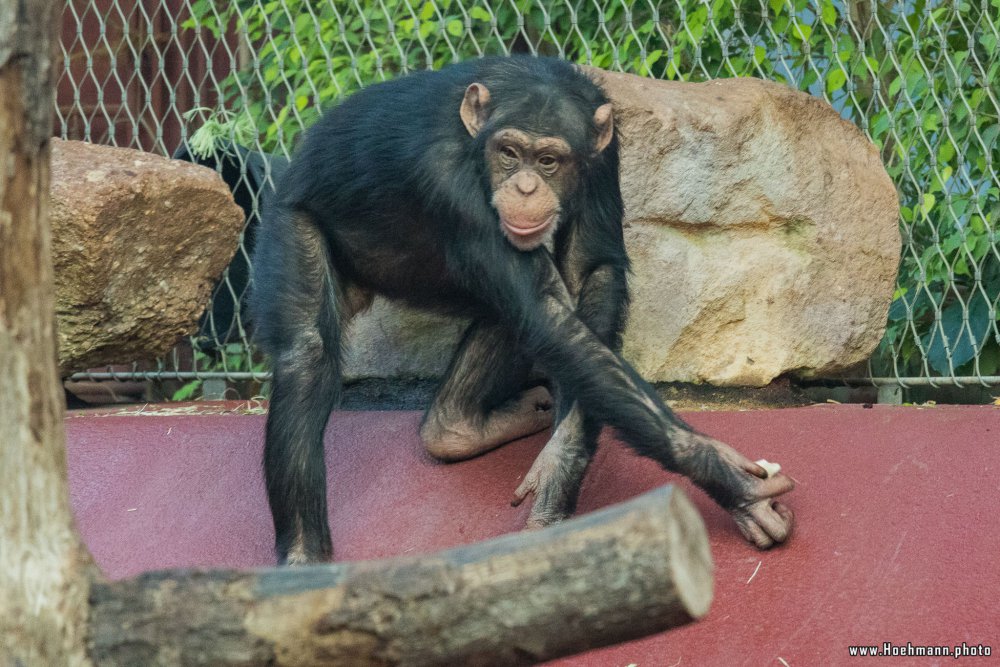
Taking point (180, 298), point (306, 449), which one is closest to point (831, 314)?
point (306, 449)

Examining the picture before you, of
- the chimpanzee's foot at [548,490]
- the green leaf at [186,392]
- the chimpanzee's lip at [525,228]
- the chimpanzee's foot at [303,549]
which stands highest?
the chimpanzee's lip at [525,228]

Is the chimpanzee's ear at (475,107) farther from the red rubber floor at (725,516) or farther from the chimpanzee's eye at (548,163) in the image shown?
the red rubber floor at (725,516)

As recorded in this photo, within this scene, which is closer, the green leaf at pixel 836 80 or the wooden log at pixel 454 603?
the wooden log at pixel 454 603

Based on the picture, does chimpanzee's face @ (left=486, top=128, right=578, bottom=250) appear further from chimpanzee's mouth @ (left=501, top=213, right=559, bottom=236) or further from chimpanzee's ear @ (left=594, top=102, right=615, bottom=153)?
chimpanzee's ear @ (left=594, top=102, right=615, bottom=153)

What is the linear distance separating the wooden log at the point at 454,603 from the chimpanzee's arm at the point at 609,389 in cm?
167

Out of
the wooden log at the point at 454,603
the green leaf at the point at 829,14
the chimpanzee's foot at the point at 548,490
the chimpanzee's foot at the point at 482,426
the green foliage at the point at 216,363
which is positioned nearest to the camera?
the wooden log at the point at 454,603

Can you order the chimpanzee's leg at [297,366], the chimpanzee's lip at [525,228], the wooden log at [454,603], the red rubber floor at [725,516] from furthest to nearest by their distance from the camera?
the chimpanzee's leg at [297,366] → the chimpanzee's lip at [525,228] → the red rubber floor at [725,516] → the wooden log at [454,603]

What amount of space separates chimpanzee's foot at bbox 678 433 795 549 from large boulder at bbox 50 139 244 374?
213 cm

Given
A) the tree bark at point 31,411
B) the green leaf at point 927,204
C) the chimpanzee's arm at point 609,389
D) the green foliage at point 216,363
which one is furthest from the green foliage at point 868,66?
the tree bark at point 31,411

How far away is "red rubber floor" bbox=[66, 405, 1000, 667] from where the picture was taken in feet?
10.2

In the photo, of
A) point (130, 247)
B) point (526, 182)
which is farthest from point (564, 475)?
point (130, 247)

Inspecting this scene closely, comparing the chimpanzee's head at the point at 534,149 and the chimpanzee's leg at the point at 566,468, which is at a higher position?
the chimpanzee's head at the point at 534,149

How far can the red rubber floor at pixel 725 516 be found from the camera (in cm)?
312

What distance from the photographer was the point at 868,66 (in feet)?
14.9
